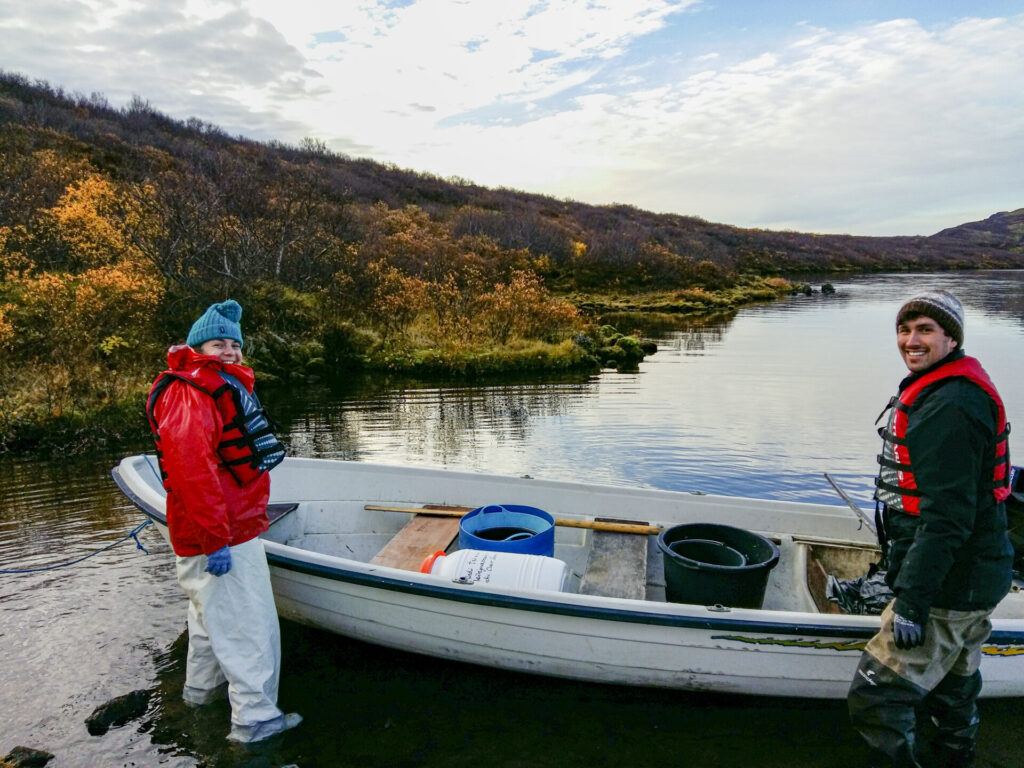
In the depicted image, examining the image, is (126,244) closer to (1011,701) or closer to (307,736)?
(307,736)

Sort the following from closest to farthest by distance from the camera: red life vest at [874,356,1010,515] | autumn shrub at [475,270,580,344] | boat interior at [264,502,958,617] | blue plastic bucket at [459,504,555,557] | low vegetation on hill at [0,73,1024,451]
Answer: red life vest at [874,356,1010,515]
boat interior at [264,502,958,617]
blue plastic bucket at [459,504,555,557]
low vegetation on hill at [0,73,1024,451]
autumn shrub at [475,270,580,344]

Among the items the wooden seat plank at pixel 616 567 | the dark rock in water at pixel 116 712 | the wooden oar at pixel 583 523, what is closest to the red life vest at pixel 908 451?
the wooden seat plank at pixel 616 567

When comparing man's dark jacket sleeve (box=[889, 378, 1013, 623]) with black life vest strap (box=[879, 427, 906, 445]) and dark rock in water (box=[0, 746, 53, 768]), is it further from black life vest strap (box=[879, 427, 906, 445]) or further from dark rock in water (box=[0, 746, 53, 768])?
dark rock in water (box=[0, 746, 53, 768])

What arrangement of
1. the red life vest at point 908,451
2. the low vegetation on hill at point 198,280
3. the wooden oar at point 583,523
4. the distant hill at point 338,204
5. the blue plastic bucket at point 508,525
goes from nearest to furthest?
the red life vest at point 908,451 < the blue plastic bucket at point 508,525 < the wooden oar at point 583,523 < the low vegetation on hill at point 198,280 < the distant hill at point 338,204

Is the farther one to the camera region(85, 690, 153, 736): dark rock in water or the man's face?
region(85, 690, 153, 736): dark rock in water

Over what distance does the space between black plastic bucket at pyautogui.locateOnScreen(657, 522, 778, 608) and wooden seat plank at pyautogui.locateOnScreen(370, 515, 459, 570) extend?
6.08 ft

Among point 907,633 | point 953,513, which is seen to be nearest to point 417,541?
point 907,633

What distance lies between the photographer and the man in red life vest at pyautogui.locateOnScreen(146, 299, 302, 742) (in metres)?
3.65

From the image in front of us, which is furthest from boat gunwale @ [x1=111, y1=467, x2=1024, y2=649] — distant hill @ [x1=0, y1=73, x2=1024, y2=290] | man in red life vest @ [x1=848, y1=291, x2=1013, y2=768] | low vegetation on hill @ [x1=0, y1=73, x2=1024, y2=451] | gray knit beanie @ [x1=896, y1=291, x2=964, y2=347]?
distant hill @ [x1=0, y1=73, x2=1024, y2=290]

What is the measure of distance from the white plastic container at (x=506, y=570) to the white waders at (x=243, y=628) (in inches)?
46.9

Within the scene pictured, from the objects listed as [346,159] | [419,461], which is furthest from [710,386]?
[346,159]

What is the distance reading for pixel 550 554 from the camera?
5066mm

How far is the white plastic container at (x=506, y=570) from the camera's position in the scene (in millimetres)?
4508

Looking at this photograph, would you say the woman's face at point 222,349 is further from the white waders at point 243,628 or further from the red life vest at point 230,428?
the white waders at point 243,628
